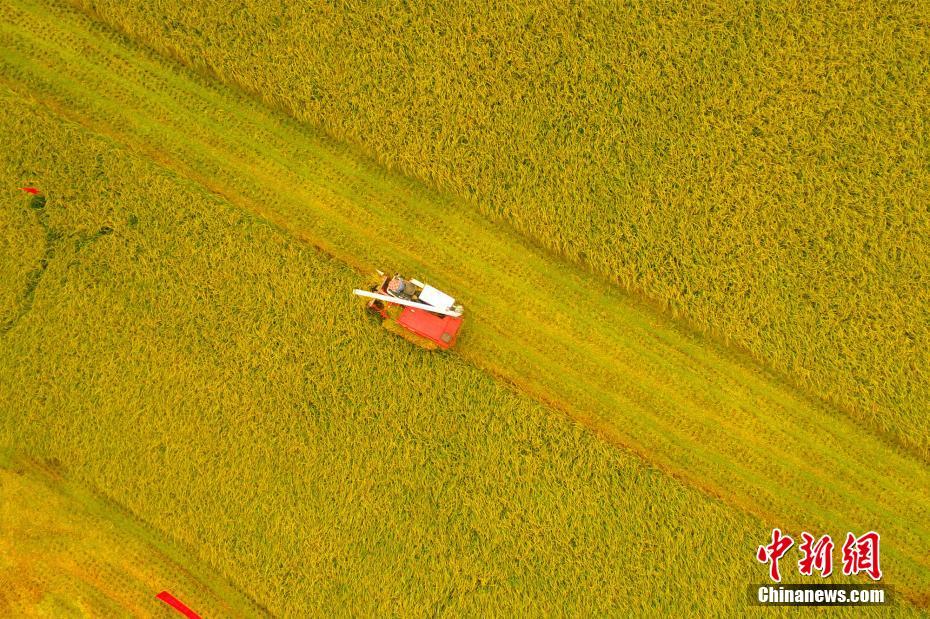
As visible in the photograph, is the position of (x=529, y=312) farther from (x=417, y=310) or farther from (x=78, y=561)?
(x=78, y=561)

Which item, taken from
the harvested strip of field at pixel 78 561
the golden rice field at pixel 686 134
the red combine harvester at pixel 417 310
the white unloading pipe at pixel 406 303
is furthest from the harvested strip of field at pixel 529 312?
the harvested strip of field at pixel 78 561

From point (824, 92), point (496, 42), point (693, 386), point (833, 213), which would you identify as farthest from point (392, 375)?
point (824, 92)

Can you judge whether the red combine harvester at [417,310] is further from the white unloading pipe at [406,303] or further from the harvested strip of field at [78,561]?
the harvested strip of field at [78,561]

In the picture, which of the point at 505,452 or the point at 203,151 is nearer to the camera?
the point at 505,452

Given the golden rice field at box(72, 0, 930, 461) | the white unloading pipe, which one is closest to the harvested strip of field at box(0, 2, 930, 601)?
the golden rice field at box(72, 0, 930, 461)

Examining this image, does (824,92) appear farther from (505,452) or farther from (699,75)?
(505,452)

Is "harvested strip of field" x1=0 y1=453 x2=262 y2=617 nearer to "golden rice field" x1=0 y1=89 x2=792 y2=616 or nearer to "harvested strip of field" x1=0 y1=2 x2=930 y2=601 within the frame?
"golden rice field" x1=0 y1=89 x2=792 y2=616
